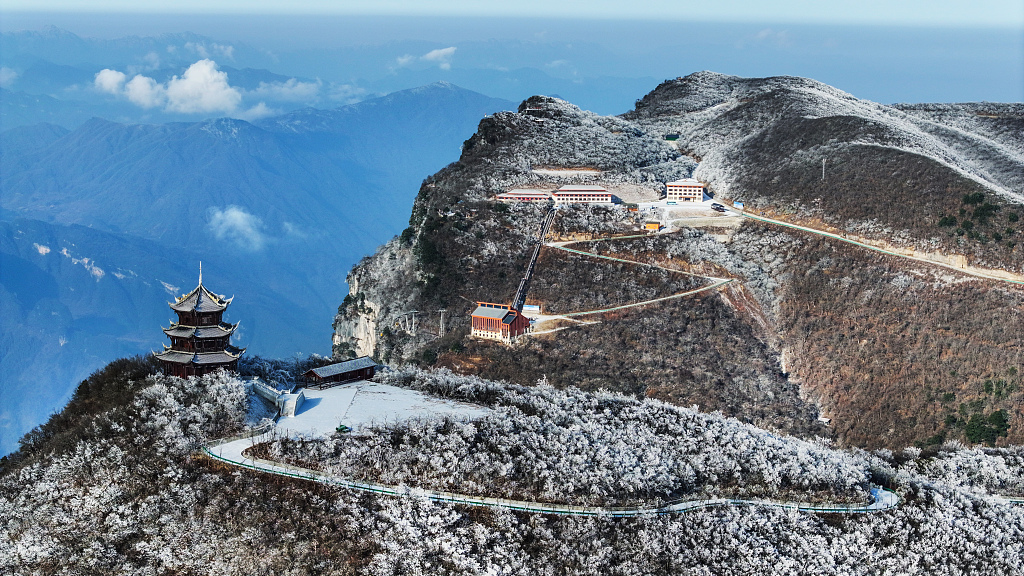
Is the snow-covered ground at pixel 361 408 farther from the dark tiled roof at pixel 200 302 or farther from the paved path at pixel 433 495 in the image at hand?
the dark tiled roof at pixel 200 302

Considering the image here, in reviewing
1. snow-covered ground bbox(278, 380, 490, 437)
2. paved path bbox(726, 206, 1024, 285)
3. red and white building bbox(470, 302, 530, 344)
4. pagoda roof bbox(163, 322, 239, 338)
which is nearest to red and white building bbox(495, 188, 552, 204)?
paved path bbox(726, 206, 1024, 285)

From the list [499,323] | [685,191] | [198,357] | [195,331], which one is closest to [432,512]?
[198,357]

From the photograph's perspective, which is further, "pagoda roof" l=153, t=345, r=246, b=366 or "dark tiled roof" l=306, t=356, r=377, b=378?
"dark tiled roof" l=306, t=356, r=377, b=378

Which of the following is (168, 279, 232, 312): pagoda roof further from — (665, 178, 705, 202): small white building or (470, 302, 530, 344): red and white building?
(665, 178, 705, 202): small white building

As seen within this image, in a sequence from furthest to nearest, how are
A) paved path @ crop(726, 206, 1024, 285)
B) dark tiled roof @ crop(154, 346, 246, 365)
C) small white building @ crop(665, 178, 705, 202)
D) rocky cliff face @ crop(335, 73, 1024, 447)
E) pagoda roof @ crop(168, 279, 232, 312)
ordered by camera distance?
small white building @ crop(665, 178, 705, 202), paved path @ crop(726, 206, 1024, 285), rocky cliff face @ crop(335, 73, 1024, 447), pagoda roof @ crop(168, 279, 232, 312), dark tiled roof @ crop(154, 346, 246, 365)

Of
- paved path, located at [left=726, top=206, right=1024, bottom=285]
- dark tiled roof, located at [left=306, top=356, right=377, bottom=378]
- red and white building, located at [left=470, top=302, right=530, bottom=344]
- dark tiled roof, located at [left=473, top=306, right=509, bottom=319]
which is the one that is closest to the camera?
dark tiled roof, located at [left=306, top=356, right=377, bottom=378]

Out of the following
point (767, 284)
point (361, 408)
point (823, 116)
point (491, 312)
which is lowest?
point (361, 408)

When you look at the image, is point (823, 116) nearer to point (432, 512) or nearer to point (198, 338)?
point (198, 338)

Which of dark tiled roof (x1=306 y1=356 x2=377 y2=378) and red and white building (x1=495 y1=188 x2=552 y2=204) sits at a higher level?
red and white building (x1=495 y1=188 x2=552 y2=204)

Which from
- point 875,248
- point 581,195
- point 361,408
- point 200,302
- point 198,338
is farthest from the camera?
point 581,195
